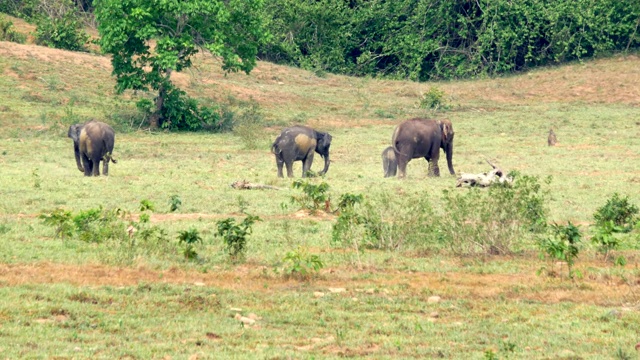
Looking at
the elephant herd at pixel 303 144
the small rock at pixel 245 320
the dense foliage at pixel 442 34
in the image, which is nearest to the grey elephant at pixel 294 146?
the elephant herd at pixel 303 144

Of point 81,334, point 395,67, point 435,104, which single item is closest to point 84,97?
point 435,104

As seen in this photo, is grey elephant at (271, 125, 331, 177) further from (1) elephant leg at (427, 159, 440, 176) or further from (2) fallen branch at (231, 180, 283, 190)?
(2) fallen branch at (231, 180, 283, 190)

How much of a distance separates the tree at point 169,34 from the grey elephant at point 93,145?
8.00m

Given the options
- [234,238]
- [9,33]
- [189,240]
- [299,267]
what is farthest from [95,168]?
[9,33]

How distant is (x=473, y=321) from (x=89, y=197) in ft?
29.8

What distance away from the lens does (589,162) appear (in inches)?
883

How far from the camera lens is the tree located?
27.6m

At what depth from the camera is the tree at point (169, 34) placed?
27625mm

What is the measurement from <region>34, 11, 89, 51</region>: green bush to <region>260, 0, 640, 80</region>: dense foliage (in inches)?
298

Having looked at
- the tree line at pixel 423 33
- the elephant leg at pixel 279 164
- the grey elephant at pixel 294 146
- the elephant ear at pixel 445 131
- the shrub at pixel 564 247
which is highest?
the tree line at pixel 423 33

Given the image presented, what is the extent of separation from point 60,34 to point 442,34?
50.0ft

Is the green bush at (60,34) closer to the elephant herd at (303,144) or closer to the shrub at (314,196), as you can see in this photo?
the elephant herd at (303,144)

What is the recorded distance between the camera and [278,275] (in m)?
10.2

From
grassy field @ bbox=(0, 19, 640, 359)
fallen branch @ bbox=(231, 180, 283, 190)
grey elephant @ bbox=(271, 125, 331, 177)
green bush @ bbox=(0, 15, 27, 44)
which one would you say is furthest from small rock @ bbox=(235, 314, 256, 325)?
green bush @ bbox=(0, 15, 27, 44)
